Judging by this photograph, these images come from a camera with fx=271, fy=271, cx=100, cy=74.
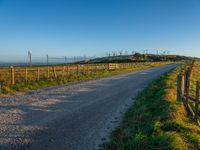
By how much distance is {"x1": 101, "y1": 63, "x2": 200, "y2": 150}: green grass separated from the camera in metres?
6.70

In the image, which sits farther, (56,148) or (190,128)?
(190,128)

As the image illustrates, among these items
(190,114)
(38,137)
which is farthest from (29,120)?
(190,114)

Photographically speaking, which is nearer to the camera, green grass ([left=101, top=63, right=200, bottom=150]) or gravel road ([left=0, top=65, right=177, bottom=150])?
green grass ([left=101, top=63, right=200, bottom=150])

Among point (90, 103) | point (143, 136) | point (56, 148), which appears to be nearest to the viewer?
point (56, 148)

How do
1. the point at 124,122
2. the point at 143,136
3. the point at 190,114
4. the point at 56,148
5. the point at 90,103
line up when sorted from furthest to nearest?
the point at 90,103 < the point at 190,114 < the point at 124,122 < the point at 143,136 < the point at 56,148

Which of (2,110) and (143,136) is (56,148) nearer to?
(143,136)

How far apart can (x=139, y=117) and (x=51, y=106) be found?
4147 mm

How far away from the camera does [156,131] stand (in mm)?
7738

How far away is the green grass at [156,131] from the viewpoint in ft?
22.0

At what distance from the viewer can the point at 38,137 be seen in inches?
293

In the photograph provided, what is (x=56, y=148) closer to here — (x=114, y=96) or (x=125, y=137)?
(x=125, y=137)

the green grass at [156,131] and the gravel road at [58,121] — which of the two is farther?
the gravel road at [58,121]

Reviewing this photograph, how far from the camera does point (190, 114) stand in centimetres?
1052

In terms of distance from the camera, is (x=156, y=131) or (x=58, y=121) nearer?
(x=156, y=131)
